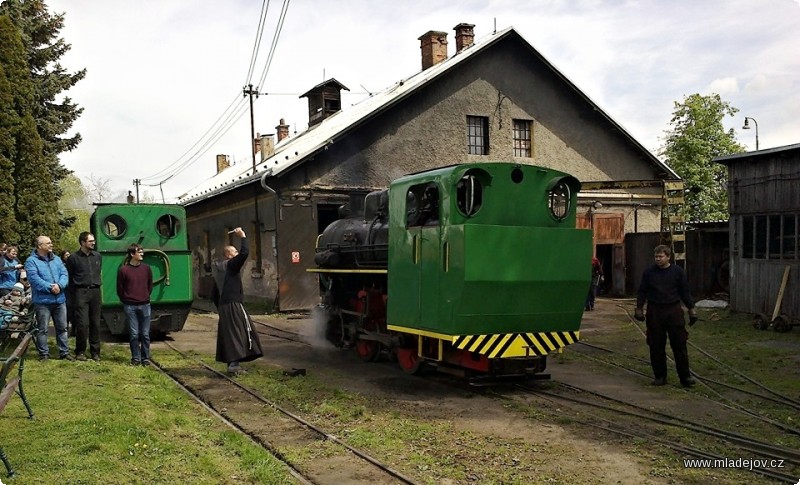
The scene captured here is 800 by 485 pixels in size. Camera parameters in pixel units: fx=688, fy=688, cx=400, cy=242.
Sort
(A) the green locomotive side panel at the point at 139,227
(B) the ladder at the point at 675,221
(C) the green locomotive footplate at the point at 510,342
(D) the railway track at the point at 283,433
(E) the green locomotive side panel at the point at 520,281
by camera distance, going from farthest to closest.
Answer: (B) the ladder at the point at 675,221
(A) the green locomotive side panel at the point at 139,227
(C) the green locomotive footplate at the point at 510,342
(E) the green locomotive side panel at the point at 520,281
(D) the railway track at the point at 283,433

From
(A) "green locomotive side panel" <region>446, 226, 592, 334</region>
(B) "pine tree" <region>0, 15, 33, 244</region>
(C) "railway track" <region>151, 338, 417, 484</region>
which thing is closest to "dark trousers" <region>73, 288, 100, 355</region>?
(C) "railway track" <region>151, 338, 417, 484</region>

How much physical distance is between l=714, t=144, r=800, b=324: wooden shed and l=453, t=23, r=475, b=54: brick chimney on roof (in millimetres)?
10927

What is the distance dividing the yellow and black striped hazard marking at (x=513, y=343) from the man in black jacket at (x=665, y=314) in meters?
1.16

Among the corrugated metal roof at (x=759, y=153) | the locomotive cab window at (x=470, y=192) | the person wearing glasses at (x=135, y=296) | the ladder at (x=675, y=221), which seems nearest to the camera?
the locomotive cab window at (x=470, y=192)

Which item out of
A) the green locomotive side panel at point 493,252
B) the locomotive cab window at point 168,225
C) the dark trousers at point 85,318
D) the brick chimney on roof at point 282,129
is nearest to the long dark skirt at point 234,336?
the green locomotive side panel at point 493,252

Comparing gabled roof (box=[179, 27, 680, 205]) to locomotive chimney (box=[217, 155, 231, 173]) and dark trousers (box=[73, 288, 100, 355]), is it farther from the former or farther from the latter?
locomotive chimney (box=[217, 155, 231, 173])

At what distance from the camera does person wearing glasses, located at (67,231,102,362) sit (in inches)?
426

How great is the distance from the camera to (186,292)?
13828 mm

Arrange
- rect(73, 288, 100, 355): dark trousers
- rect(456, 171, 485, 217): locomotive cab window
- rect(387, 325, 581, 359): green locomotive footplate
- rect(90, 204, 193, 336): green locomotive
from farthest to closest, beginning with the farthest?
rect(90, 204, 193, 336): green locomotive, rect(73, 288, 100, 355): dark trousers, rect(456, 171, 485, 217): locomotive cab window, rect(387, 325, 581, 359): green locomotive footplate

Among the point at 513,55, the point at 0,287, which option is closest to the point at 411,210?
the point at 0,287

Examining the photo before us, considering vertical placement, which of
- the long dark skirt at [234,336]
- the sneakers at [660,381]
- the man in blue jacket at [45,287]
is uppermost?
the man in blue jacket at [45,287]

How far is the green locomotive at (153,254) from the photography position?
13.4 meters

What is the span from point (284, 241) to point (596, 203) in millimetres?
11058

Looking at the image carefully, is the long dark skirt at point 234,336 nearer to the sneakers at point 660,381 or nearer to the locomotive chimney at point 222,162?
the sneakers at point 660,381
